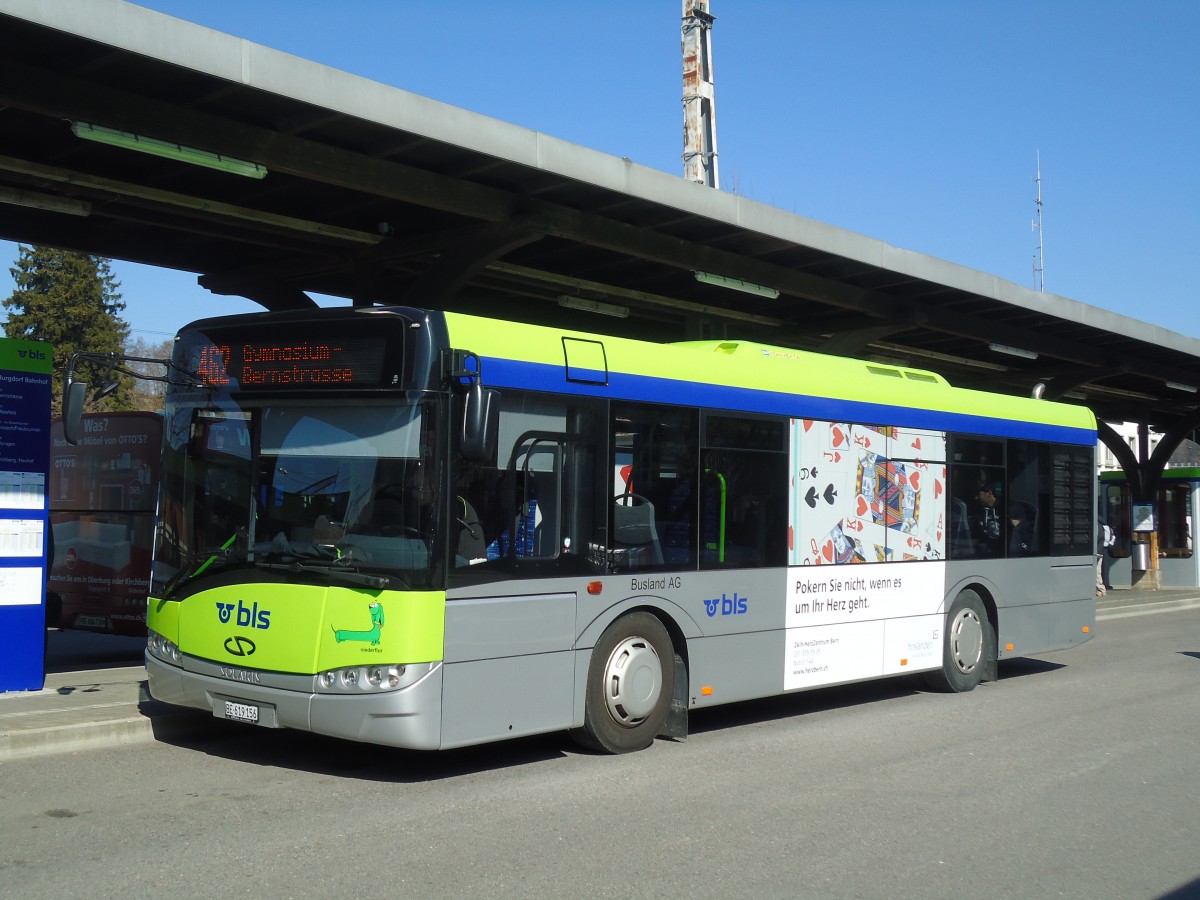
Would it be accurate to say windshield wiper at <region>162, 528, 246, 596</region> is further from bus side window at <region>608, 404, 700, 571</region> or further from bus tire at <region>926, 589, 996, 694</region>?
bus tire at <region>926, 589, 996, 694</region>

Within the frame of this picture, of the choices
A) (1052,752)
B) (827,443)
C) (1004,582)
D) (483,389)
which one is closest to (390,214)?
(827,443)

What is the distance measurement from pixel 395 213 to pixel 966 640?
298 inches

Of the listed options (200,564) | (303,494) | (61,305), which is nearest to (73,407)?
(200,564)

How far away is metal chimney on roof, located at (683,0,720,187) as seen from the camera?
26.2 metres

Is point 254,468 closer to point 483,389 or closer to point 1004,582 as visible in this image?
point 483,389

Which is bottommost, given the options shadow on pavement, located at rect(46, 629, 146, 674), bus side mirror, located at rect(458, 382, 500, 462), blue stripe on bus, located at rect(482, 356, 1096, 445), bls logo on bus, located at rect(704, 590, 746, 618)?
shadow on pavement, located at rect(46, 629, 146, 674)

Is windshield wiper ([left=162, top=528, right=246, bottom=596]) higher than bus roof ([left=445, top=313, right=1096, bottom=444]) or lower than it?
lower

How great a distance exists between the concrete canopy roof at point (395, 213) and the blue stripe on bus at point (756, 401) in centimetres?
313

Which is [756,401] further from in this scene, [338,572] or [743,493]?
[338,572]

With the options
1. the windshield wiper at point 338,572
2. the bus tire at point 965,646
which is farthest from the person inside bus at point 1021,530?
the windshield wiper at point 338,572

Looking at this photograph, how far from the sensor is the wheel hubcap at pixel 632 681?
849cm

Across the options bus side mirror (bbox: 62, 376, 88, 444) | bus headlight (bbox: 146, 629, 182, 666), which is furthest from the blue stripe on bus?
bus headlight (bbox: 146, 629, 182, 666)

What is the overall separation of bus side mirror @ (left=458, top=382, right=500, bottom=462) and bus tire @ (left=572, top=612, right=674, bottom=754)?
1.95 m

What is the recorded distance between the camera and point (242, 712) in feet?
25.0
